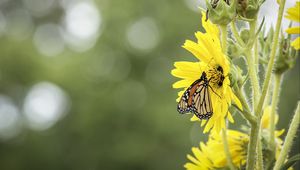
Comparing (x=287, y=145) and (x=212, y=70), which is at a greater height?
(x=212, y=70)

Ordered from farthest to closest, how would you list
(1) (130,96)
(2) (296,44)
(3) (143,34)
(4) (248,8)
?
(3) (143,34) → (1) (130,96) → (4) (248,8) → (2) (296,44)

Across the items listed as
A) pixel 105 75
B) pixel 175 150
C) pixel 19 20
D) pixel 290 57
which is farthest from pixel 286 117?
pixel 290 57

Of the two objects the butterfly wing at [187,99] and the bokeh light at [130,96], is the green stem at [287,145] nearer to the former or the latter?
the butterfly wing at [187,99]

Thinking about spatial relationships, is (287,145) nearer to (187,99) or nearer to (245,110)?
(245,110)

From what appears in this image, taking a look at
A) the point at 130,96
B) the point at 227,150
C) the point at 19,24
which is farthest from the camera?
the point at 19,24

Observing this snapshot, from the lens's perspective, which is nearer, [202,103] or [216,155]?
[202,103]

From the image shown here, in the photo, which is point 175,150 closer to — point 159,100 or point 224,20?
point 159,100

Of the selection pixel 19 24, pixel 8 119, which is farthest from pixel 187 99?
pixel 19 24
